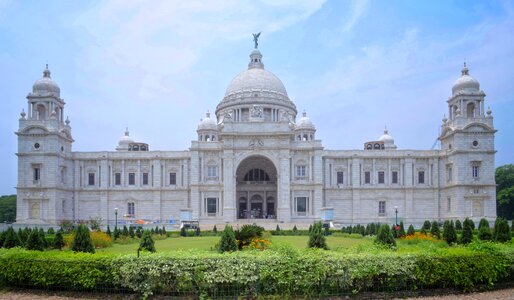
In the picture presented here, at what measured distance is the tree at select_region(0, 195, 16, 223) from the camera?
2926 inches

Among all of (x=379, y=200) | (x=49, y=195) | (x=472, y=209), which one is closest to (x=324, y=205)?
(x=379, y=200)

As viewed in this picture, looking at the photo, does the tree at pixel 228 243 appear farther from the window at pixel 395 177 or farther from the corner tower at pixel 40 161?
the window at pixel 395 177

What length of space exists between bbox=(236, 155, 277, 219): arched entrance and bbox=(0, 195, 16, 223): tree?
117 ft

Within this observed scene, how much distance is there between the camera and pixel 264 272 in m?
14.2

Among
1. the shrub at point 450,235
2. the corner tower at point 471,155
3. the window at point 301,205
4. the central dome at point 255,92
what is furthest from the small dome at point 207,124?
the shrub at point 450,235

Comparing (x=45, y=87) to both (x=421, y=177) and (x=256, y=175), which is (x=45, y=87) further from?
(x=421, y=177)

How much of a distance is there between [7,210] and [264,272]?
71.6 meters

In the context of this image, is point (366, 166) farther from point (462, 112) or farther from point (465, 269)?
point (465, 269)

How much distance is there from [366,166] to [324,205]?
278 inches

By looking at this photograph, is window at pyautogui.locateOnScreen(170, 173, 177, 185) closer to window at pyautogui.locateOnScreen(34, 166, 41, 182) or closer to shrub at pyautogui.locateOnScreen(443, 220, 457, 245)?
window at pyautogui.locateOnScreen(34, 166, 41, 182)

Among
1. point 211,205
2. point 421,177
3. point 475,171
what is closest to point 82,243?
point 211,205

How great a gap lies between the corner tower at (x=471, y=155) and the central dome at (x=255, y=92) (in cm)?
2325

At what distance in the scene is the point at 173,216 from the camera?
59469 millimetres

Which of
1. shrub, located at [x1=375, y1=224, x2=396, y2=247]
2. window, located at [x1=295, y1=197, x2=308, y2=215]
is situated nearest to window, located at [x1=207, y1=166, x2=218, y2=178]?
window, located at [x1=295, y1=197, x2=308, y2=215]
